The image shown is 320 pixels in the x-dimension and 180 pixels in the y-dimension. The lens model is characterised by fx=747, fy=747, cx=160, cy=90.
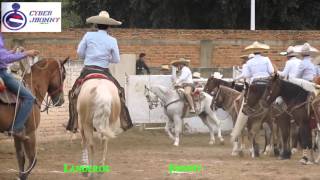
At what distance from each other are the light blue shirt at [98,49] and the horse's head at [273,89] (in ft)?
14.2

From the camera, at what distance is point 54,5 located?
91.8 ft

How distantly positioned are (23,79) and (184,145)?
9140 mm

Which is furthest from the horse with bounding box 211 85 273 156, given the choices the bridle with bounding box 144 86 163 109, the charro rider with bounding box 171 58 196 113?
the bridle with bounding box 144 86 163 109

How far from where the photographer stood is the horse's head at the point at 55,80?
1270cm

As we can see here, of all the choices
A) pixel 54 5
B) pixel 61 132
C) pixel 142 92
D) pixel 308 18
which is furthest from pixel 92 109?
pixel 308 18

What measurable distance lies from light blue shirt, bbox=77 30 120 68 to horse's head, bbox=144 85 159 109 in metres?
9.56

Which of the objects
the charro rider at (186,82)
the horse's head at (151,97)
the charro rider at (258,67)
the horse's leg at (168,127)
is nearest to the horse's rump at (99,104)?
the charro rider at (258,67)

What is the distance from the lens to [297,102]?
15141mm

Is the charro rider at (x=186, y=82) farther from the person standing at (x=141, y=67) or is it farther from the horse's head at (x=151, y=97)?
the person standing at (x=141, y=67)

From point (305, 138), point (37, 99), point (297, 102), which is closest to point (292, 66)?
point (297, 102)

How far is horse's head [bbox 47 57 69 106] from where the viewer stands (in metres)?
12.7

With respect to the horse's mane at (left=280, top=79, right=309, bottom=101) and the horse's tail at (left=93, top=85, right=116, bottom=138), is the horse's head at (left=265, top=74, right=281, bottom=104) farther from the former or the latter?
the horse's tail at (left=93, top=85, right=116, bottom=138)

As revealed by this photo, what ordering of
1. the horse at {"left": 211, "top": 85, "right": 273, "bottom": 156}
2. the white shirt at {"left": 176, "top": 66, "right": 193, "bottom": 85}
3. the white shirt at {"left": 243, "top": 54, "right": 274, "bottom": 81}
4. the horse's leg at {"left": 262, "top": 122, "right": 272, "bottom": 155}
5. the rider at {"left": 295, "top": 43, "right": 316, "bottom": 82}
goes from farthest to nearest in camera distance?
the white shirt at {"left": 176, "top": 66, "right": 193, "bottom": 85}, the horse's leg at {"left": 262, "top": 122, "right": 272, "bottom": 155}, the horse at {"left": 211, "top": 85, "right": 273, "bottom": 156}, the white shirt at {"left": 243, "top": 54, "right": 274, "bottom": 81}, the rider at {"left": 295, "top": 43, "right": 316, "bottom": 82}

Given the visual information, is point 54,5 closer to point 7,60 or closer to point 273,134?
point 273,134
